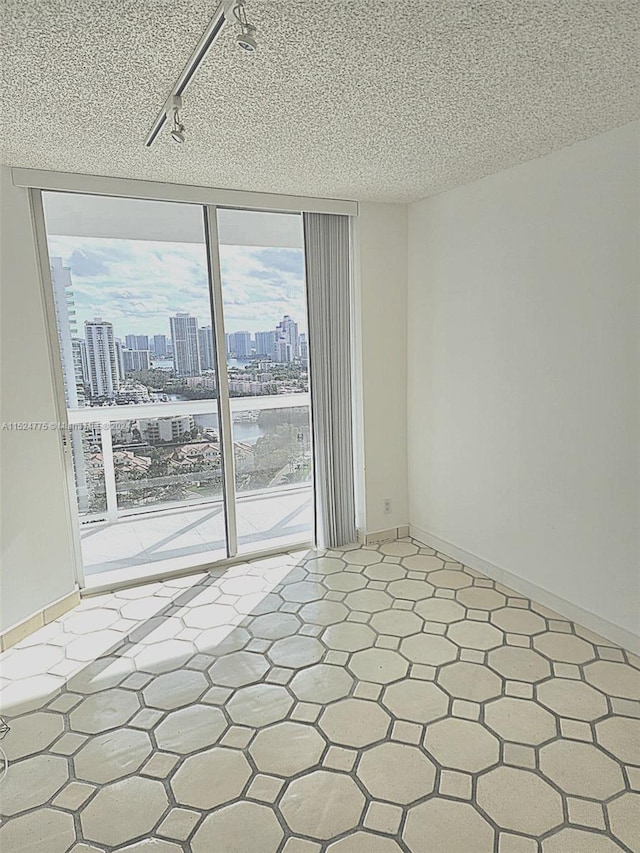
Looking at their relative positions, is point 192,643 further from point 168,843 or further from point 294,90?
point 294,90

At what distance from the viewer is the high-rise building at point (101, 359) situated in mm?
3443

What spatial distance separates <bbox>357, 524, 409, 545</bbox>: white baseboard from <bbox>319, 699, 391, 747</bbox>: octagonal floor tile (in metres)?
1.84

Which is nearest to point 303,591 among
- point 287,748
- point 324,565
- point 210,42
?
point 324,565

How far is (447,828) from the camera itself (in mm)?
1845

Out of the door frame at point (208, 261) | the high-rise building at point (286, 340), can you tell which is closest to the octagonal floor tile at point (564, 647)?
the door frame at point (208, 261)

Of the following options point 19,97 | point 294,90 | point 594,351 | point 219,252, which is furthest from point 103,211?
point 594,351

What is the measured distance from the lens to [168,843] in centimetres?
183

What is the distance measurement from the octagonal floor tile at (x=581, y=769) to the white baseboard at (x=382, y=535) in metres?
2.19

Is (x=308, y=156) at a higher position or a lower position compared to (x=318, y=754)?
higher

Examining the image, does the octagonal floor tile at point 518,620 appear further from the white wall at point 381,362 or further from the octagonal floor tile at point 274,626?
the white wall at point 381,362

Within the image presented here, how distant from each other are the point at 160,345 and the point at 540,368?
2278 mm

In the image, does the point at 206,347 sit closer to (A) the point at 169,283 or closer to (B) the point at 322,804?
(A) the point at 169,283

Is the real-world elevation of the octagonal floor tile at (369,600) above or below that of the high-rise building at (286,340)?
below

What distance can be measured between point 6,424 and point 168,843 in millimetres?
2115
